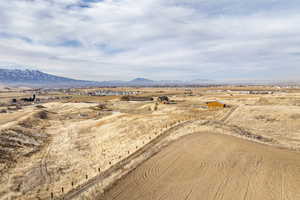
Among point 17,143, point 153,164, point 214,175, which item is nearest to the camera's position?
point 214,175

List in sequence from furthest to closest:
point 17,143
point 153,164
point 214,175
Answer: point 17,143, point 153,164, point 214,175

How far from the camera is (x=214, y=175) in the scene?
56.6ft

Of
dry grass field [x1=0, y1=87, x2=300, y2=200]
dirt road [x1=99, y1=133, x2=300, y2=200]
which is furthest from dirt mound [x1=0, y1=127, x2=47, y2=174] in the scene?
dirt road [x1=99, y1=133, x2=300, y2=200]

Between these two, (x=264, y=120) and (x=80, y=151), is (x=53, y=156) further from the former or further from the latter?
(x=264, y=120)

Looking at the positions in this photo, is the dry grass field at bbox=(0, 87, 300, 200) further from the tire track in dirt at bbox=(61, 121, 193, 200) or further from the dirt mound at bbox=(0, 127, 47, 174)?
the dirt mound at bbox=(0, 127, 47, 174)

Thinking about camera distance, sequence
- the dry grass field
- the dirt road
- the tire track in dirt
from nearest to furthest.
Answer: the dirt road → the dry grass field → the tire track in dirt

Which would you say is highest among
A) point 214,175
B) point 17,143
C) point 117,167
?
point 214,175

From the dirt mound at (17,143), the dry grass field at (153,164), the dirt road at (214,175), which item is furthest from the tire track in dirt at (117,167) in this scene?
the dirt mound at (17,143)

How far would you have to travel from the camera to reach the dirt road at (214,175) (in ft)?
47.8

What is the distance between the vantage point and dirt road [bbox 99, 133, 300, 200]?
1458cm

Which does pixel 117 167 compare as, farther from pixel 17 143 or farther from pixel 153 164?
pixel 17 143

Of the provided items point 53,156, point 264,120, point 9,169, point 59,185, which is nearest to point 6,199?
point 59,185

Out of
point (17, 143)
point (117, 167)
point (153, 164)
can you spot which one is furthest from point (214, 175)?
point (17, 143)

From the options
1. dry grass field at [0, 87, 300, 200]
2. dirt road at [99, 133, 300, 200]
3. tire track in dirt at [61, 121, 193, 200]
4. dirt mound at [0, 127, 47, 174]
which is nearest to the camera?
dirt road at [99, 133, 300, 200]
